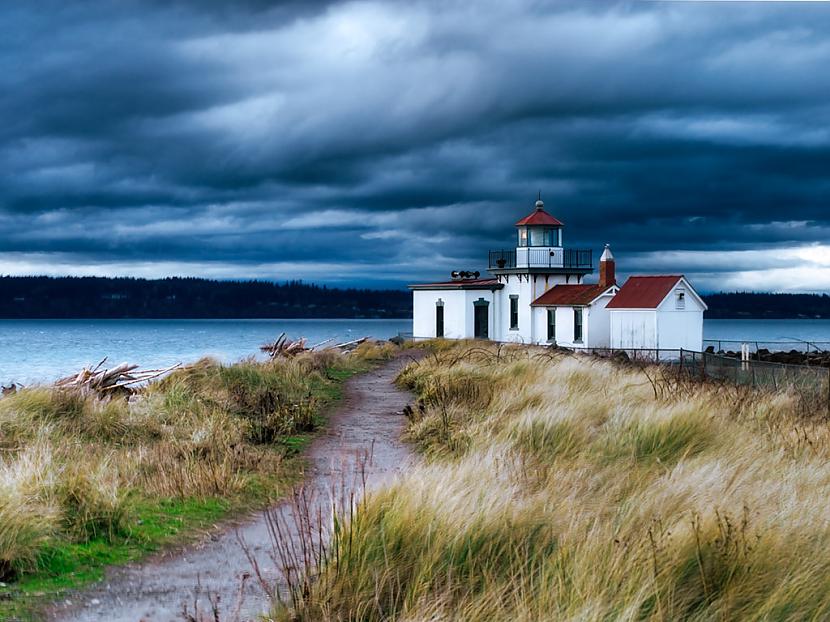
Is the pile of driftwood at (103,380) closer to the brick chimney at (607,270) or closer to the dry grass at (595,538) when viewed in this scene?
the dry grass at (595,538)

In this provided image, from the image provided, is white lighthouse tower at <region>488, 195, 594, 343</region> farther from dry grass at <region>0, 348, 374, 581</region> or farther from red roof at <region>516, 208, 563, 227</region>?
dry grass at <region>0, 348, 374, 581</region>

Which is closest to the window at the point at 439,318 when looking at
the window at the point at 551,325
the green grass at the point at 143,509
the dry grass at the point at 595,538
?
the window at the point at 551,325

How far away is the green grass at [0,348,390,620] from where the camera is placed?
502 centimetres

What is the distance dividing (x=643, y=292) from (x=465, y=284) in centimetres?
1137

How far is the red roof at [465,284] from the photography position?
4381 cm

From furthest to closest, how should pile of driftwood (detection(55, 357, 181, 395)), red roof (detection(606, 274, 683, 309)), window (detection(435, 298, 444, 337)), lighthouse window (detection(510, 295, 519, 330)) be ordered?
window (detection(435, 298, 444, 337))
lighthouse window (detection(510, 295, 519, 330))
red roof (detection(606, 274, 683, 309))
pile of driftwood (detection(55, 357, 181, 395))

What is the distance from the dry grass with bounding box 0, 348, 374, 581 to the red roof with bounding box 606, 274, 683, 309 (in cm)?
2424

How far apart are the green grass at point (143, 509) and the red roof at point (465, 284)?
98.8 ft

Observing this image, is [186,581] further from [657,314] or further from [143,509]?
[657,314]

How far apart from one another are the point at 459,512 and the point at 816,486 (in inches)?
124

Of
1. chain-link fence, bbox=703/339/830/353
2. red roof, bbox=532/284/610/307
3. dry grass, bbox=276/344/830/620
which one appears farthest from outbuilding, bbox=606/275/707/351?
dry grass, bbox=276/344/830/620

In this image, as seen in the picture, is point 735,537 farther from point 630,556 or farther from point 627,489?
point 627,489

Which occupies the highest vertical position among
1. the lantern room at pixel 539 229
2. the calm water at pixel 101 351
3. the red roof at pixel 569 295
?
the lantern room at pixel 539 229

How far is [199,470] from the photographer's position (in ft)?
24.8
